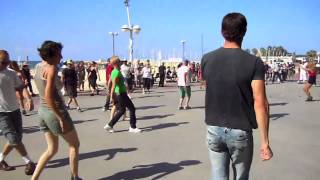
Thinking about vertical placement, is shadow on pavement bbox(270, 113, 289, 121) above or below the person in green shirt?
below

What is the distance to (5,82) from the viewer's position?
6.48 metres

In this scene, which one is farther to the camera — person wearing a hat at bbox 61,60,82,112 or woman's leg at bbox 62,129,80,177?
person wearing a hat at bbox 61,60,82,112

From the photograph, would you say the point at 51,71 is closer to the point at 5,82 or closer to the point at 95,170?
the point at 5,82

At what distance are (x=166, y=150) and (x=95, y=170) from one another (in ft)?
5.66

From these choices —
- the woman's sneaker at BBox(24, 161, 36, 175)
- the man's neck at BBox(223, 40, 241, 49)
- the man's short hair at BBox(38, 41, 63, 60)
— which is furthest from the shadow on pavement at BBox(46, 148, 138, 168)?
the man's neck at BBox(223, 40, 241, 49)

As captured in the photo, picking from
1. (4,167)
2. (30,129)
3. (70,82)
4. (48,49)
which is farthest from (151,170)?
(70,82)

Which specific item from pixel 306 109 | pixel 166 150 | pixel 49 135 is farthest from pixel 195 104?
pixel 49 135

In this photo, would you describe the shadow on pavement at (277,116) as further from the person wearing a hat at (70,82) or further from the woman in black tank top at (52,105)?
the woman in black tank top at (52,105)

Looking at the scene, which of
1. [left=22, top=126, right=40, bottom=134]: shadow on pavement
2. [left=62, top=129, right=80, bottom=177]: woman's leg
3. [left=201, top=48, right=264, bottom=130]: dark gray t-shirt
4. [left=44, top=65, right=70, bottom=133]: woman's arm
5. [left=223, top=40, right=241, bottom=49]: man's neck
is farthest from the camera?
[left=22, top=126, right=40, bottom=134]: shadow on pavement

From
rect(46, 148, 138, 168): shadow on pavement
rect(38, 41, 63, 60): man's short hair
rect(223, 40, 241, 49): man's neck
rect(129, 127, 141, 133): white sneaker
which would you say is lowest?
rect(46, 148, 138, 168): shadow on pavement

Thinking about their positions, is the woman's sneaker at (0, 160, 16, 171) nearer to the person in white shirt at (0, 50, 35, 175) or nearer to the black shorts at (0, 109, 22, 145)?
the person in white shirt at (0, 50, 35, 175)

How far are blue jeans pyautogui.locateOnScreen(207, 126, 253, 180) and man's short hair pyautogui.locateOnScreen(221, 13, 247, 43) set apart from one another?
0.74 meters

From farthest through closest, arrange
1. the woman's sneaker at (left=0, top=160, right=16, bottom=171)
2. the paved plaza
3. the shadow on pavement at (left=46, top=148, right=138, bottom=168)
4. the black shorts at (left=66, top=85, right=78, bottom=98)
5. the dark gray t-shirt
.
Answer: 1. the black shorts at (left=66, top=85, right=78, bottom=98)
2. the shadow on pavement at (left=46, top=148, right=138, bottom=168)
3. the woman's sneaker at (left=0, top=160, right=16, bottom=171)
4. the paved plaza
5. the dark gray t-shirt

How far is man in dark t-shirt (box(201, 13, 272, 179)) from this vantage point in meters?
3.49
